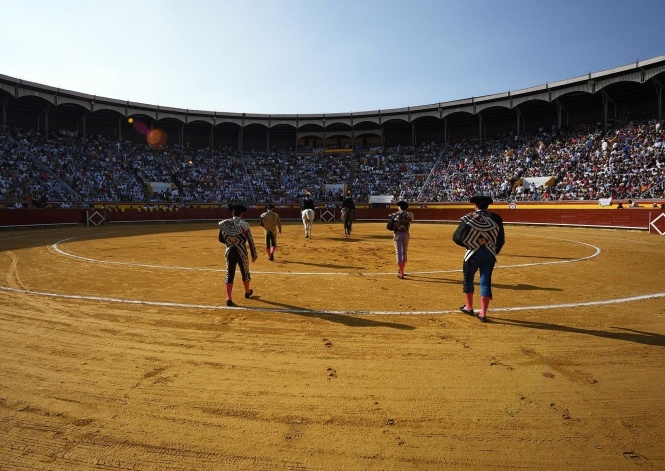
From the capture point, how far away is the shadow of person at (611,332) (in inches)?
187

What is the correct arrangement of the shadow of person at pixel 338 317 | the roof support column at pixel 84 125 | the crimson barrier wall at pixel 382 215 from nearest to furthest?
the shadow of person at pixel 338 317 → the crimson barrier wall at pixel 382 215 → the roof support column at pixel 84 125

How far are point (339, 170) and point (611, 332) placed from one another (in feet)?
144

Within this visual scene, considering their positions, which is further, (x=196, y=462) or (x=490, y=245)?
(x=490, y=245)

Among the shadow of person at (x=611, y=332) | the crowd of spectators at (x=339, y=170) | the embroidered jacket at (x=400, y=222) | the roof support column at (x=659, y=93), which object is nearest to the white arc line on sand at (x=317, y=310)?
the shadow of person at (x=611, y=332)

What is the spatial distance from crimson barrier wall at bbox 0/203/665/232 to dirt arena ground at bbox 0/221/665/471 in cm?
→ 1913

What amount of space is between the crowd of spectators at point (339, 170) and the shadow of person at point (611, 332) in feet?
86.9

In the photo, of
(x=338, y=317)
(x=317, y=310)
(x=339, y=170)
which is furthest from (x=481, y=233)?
(x=339, y=170)

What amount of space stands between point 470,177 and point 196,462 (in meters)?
40.5

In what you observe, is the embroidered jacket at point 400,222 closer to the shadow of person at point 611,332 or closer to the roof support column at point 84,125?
the shadow of person at point 611,332

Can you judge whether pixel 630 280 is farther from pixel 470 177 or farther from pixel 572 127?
pixel 572 127

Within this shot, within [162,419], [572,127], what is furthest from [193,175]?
[162,419]

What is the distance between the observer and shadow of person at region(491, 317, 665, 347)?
4742 millimetres

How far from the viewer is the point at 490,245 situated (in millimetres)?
5754

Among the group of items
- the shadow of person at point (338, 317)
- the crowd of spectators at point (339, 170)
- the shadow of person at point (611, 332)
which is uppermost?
the crowd of spectators at point (339, 170)
